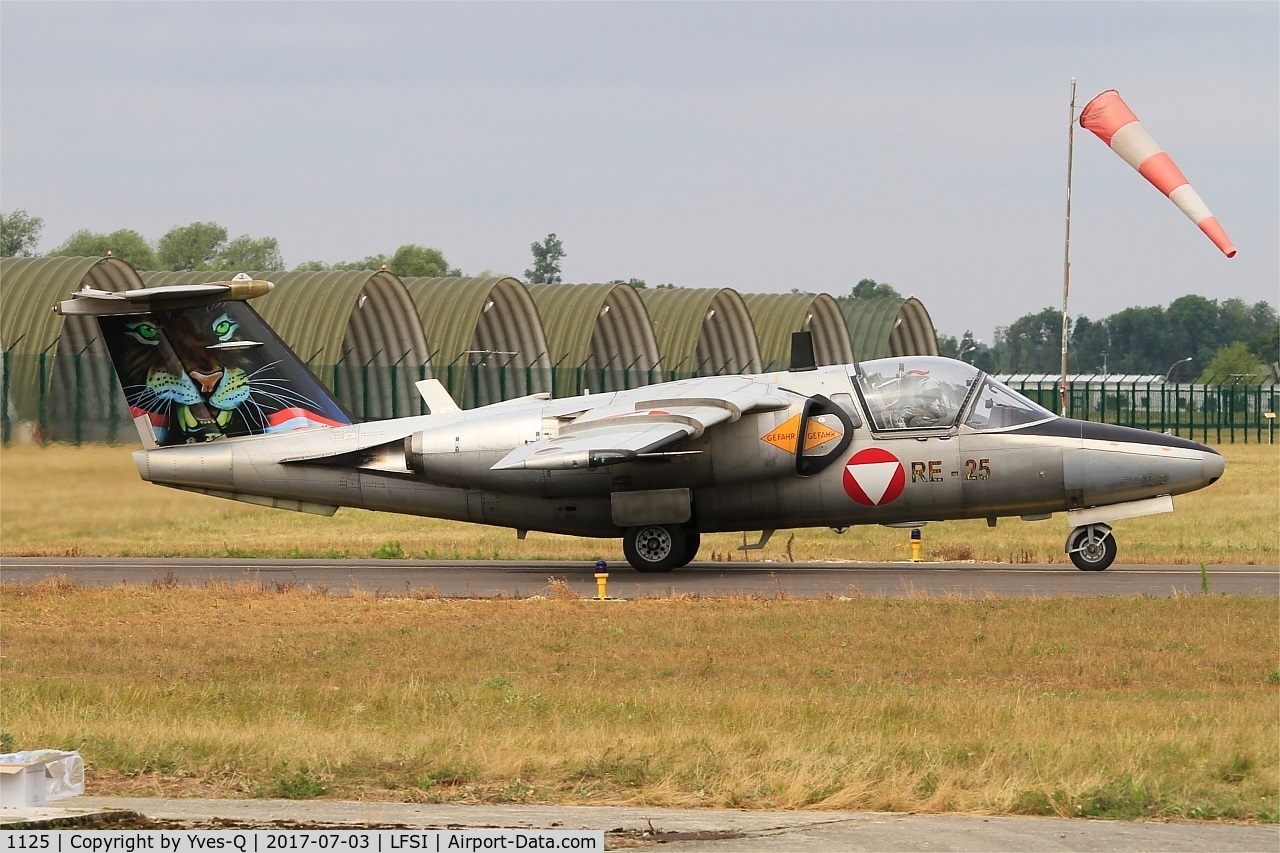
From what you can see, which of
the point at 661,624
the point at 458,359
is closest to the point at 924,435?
the point at 661,624

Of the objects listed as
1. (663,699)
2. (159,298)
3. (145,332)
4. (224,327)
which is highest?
(159,298)

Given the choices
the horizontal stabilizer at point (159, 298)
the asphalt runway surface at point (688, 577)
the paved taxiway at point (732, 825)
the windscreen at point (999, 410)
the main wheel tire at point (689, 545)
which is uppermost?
the horizontal stabilizer at point (159, 298)

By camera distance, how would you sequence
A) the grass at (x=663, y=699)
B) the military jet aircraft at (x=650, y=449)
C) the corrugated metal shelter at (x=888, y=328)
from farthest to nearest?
the corrugated metal shelter at (x=888, y=328)
the military jet aircraft at (x=650, y=449)
the grass at (x=663, y=699)

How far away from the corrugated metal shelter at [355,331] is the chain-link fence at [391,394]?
0.10m

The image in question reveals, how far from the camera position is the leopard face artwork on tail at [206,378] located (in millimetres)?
23250

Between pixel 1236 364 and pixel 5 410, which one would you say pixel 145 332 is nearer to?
pixel 5 410

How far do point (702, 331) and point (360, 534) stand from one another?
2744 centimetres

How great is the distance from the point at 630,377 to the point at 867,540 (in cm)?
2269

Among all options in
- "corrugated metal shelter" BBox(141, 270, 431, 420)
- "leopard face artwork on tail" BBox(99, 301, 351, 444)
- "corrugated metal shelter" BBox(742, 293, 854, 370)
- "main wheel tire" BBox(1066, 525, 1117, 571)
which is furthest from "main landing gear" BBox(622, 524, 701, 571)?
"corrugated metal shelter" BBox(742, 293, 854, 370)

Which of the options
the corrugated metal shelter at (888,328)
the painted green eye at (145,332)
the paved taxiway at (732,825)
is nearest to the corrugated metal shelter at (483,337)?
the corrugated metal shelter at (888,328)

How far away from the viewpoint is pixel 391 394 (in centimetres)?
4234

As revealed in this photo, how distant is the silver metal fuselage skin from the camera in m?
21.6

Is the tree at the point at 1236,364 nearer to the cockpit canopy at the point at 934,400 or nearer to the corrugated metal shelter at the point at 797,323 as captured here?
the corrugated metal shelter at the point at 797,323

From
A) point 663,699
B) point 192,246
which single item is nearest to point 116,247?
point 192,246
